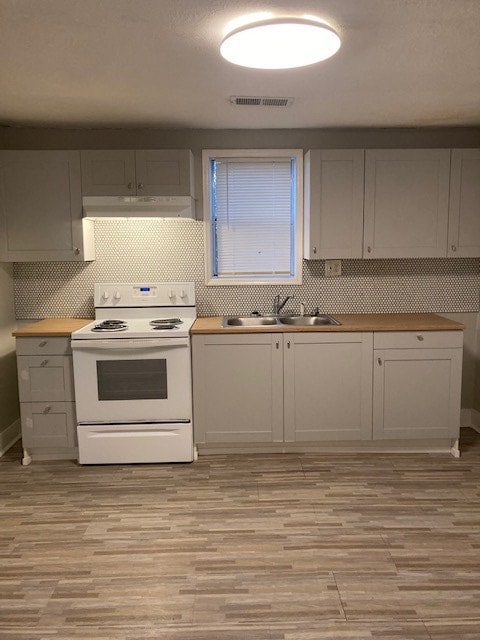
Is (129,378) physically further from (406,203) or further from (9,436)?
(406,203)

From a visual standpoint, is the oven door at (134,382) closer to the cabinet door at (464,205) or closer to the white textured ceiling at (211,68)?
the white textured ceiling at (211,68)

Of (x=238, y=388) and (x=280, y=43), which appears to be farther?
(x=238, y=388)

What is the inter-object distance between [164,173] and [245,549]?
2.40m

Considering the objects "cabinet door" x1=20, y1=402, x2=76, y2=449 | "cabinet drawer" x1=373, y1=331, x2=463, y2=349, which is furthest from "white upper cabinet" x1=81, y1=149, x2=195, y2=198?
"cabinet drawer" x1=373, y1=331, x2=463, y2=349

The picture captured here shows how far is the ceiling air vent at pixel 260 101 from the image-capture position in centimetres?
294

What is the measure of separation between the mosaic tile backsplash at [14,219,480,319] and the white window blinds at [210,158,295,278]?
15cm

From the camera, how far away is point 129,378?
3318 mm

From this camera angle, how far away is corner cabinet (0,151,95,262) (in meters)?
3.45

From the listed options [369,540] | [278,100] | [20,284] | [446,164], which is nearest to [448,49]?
[278,100]

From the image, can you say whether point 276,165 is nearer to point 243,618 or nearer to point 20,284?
point 20,284

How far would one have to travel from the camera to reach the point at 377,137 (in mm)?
3799

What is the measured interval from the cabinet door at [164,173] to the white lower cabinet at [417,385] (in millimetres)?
1674

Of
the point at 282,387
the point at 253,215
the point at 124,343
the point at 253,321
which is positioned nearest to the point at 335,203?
the point at 253,215

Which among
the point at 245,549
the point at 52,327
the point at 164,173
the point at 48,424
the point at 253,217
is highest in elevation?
the point at 164,173
